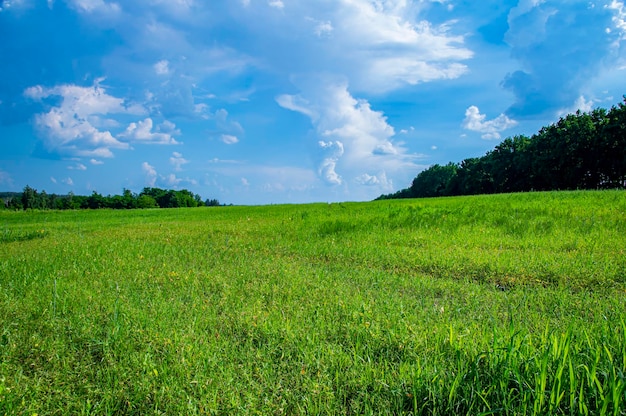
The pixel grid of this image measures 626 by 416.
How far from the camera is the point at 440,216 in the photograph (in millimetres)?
12922

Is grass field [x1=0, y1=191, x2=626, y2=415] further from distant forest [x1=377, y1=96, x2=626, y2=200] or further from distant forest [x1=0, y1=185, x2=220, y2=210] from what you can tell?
distant forest [x1=0, y1=185, x2=220, y2=210]

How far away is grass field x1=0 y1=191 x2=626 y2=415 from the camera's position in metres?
2.84

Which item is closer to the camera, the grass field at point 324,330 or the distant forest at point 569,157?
the grass field at point 324,330

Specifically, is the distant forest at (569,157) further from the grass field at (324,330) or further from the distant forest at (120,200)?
the distant forest at (120,200)

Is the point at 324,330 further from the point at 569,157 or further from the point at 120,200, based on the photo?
the point at 120,200

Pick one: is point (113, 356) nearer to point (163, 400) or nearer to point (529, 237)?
point (163, 400)

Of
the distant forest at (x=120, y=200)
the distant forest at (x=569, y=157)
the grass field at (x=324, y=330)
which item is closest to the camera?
the grass field at (x=324, y=330)

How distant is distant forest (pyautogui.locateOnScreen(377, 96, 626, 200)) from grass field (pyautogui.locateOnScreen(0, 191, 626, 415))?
50321 mm

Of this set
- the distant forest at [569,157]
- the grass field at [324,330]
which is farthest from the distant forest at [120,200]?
the grass field at [324,330]

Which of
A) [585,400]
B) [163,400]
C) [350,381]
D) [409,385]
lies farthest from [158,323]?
[585,400]

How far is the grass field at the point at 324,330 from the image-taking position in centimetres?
284

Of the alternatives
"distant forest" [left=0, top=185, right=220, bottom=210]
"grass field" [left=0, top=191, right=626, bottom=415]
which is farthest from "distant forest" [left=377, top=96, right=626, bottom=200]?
"distant forest" [left=0, top=185, right=220, bottom=210]

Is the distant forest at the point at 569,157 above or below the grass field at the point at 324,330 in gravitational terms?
above

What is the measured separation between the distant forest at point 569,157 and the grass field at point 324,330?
1981 inches
